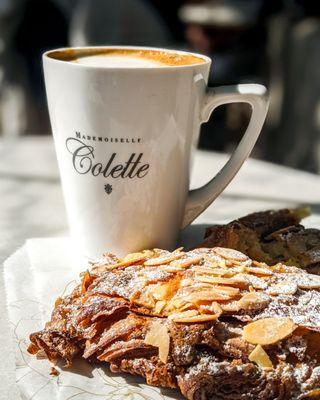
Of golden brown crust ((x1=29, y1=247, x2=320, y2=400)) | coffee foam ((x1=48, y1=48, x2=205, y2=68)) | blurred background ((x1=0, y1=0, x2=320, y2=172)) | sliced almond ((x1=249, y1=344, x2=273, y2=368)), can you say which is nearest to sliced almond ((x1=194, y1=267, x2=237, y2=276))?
golden brown crust ((x1=29, y1=247, x2=320, y2=400))

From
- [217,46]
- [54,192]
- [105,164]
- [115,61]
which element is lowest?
[217,46]

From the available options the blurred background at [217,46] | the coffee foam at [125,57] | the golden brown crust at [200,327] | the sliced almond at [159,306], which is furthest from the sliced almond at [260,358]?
the blurred background at [217,46]

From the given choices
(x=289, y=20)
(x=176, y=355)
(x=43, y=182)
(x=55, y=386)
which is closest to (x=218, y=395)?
(x=176, y=355)

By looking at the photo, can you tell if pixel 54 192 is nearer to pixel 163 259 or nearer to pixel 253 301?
pixel 163 259

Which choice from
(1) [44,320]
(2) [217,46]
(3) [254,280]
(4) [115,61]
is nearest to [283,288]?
(3) [254,280]

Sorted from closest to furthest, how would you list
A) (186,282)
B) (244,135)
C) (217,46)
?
(186,282) < (244,135) < (217,46)

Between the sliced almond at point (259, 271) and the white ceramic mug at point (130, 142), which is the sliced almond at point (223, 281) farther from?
the white ceramic mug at point (130, 142)
